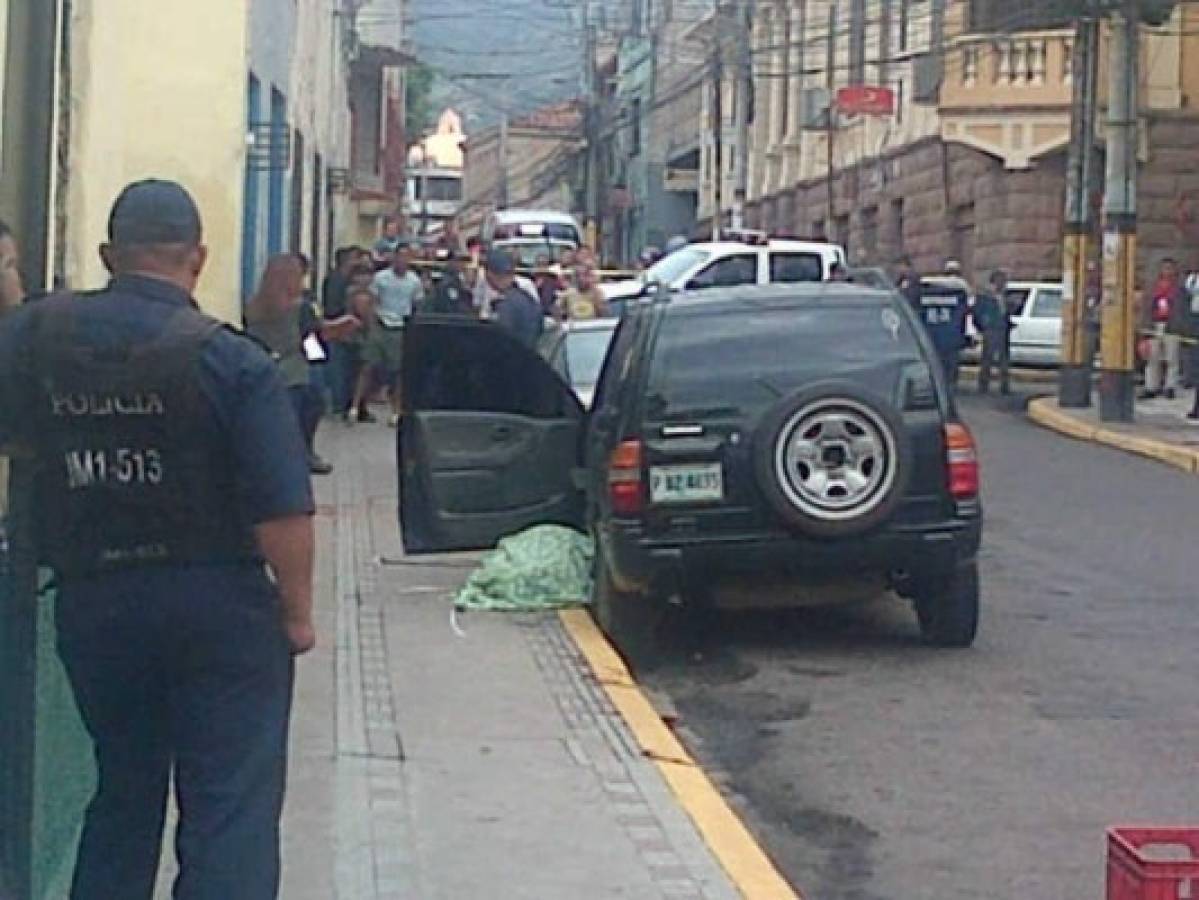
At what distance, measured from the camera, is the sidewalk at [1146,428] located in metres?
26.6

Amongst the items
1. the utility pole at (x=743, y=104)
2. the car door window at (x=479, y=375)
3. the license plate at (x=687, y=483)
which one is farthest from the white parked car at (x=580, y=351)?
the utility pole at (x=743, y=104)

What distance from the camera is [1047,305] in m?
41.0

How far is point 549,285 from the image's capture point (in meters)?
32.6

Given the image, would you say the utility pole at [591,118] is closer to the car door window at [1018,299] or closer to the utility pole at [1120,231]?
the car door window at [1018,299]

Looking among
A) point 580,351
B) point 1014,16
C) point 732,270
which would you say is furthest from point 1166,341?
point 580,351

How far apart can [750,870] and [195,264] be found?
11.0 ft

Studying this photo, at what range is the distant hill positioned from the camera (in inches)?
3565

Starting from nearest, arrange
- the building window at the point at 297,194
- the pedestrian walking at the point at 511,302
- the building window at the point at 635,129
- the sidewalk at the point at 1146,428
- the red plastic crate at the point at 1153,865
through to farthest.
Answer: the red plastic crate at the point at 1153,865 → the pedestrian walking at the point at 511,302 → the sidewalk at the point at 1146,428 → the building window at the point at 297,194 → the building window at the point at 635,129

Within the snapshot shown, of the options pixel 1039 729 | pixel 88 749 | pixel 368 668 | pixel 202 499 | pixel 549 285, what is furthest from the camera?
pixel 549 285

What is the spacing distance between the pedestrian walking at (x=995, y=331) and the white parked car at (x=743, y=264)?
234 centimetres

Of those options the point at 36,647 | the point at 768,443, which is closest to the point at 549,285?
the point at 768,443

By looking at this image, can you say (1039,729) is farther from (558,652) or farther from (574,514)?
(574,514)

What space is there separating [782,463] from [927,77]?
36.0 metres

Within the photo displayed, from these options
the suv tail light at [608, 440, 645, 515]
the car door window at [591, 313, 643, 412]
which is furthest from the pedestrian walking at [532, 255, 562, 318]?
the suv tail light at [608, 440, 645, 515]
